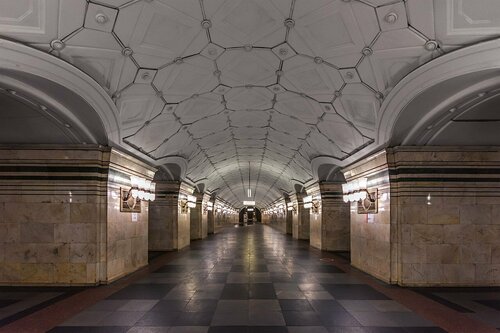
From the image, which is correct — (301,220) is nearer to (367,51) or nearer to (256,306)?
(256,306)

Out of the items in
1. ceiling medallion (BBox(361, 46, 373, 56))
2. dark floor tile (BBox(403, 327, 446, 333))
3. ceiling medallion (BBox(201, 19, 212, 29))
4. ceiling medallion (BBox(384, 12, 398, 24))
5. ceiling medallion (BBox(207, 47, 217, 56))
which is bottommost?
dark floor tile (BBox(403, 327, 446, 333))

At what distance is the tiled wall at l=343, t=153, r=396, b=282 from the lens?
9.91 metres

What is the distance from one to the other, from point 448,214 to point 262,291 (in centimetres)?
506

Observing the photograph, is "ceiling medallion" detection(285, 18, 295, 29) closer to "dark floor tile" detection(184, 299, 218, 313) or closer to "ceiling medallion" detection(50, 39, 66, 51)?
"ceiling medallion" detection(50, 39, 66, 51)

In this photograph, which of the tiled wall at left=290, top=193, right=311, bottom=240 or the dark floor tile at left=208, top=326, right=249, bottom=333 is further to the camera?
the tiled wall at left=290, top=193, right=311, bottom=240

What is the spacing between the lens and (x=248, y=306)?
7.34 m

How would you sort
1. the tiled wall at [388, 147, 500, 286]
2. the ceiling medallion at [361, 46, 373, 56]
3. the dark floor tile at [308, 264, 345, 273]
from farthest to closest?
the dark floor tile at [308, 264, 345, 273] < the tiled wall at [388, 147, 500, 286] < the ceiling medallion at [361, 46, 373, 56]

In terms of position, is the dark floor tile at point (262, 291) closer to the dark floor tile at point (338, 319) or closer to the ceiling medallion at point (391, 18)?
the dark floor tile at point (338, 319)

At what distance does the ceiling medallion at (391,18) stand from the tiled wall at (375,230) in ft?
15.3

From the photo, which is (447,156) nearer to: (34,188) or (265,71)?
(265,71)

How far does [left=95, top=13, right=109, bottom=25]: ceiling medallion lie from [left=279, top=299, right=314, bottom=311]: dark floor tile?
5.89 meters

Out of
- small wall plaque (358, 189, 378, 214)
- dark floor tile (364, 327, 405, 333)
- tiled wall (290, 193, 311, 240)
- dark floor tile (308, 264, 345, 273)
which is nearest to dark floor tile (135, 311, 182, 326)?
→ dark floor tile (364, 327, 405, 333)

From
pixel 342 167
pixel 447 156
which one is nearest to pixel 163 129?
pixel 342 167

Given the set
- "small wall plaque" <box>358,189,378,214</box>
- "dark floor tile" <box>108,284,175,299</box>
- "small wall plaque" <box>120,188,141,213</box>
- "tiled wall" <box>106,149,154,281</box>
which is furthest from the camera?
"small wall plaque" <box>120,188,141,213</box>
